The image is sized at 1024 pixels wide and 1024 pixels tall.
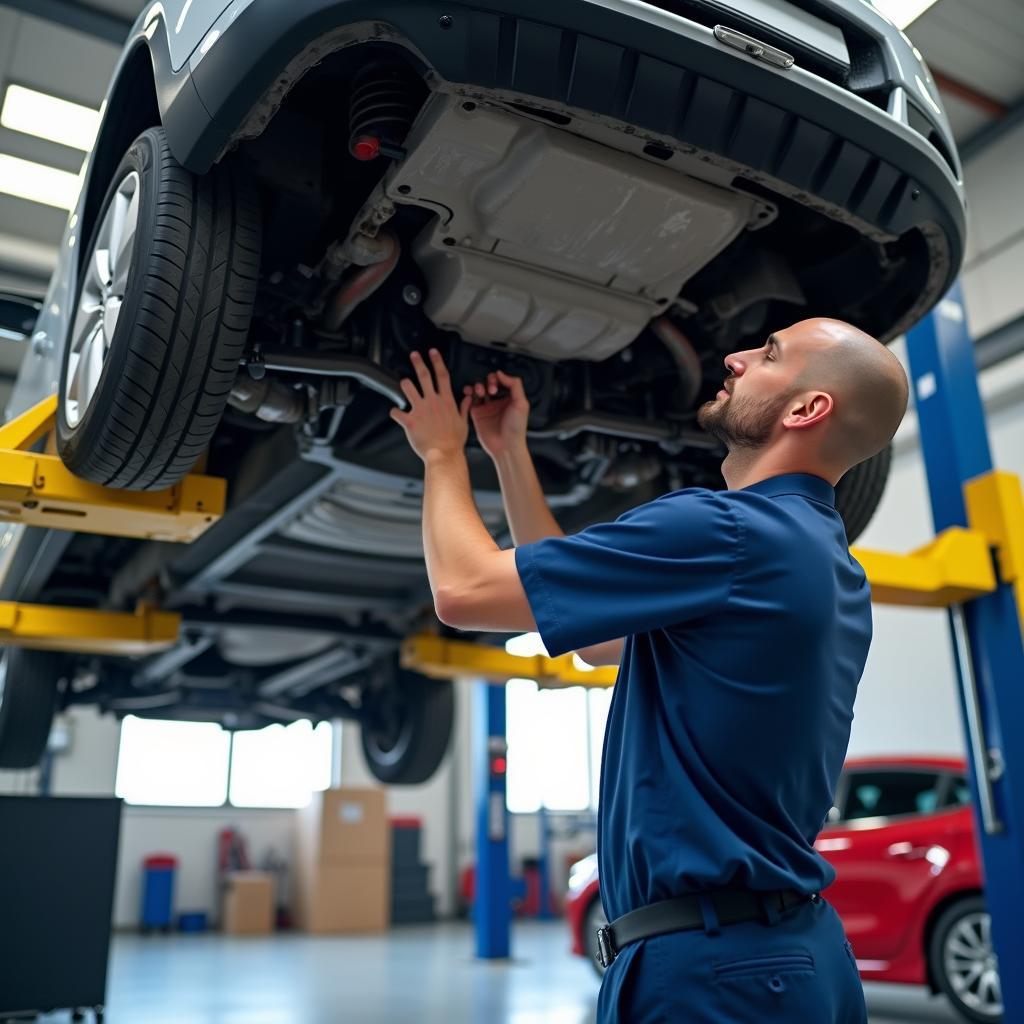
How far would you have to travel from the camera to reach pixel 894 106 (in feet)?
5.20

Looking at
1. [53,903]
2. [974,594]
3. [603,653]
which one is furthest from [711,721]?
[53,903]

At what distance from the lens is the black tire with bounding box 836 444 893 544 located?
2498mm

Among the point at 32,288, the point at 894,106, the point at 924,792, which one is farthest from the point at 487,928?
the point at 894,106

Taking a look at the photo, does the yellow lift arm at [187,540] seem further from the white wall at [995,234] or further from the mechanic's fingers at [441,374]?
the white wall at [995,234]

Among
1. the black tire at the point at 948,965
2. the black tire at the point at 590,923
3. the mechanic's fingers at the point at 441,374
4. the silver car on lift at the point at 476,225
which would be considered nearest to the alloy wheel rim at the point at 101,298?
the silver car on lift at the point at 476,225

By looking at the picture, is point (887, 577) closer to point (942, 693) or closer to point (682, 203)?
point (682, 203)

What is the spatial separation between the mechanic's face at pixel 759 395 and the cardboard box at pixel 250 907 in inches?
371

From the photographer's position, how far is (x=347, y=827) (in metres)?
9.93

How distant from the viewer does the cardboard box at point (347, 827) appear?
9.82m

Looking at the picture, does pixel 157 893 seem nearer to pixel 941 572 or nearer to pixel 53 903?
pixel 53 903

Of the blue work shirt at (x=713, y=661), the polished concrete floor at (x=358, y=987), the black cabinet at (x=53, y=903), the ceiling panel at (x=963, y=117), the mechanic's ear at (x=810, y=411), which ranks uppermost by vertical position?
the ceiling panel at (x=963, y=117)

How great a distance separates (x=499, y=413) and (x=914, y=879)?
3.64 meters

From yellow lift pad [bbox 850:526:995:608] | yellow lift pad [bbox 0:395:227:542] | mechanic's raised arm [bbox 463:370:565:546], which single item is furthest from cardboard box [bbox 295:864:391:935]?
mechanic's raised arm [bbox 463:370:565:546]

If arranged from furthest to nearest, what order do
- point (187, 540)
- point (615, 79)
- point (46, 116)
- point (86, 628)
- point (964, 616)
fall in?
point (46, 116), point (964, 616), point (86, 628), point (187, 540), point (615, 79)
